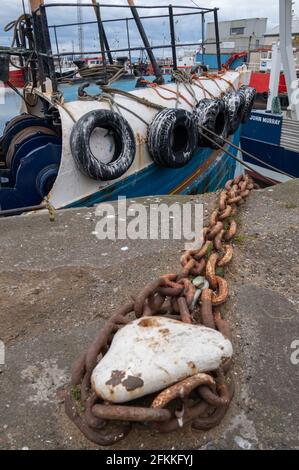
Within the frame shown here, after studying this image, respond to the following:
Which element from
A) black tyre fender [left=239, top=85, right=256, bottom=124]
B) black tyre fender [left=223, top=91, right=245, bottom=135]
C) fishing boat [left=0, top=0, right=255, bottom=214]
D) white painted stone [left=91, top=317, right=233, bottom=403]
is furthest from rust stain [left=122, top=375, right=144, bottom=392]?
black tyre fender [left=239, top=85, right=256, bottom=124]

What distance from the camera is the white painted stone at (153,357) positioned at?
1537 mm

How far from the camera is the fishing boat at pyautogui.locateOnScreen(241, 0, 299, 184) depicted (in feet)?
26.3

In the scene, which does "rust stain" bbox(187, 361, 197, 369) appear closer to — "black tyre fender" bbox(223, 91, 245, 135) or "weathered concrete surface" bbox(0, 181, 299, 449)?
"weathered concrete surface" bbox(0, 181, 299, 449)

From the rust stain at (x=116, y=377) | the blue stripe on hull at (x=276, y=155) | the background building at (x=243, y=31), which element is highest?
the background building at (x=243, y=31)

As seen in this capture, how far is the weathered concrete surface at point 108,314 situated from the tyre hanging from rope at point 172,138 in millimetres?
1662

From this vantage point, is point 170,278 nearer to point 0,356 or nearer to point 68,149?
point 0,356

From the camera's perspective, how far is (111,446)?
1.58m

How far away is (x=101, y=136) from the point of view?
4.71m

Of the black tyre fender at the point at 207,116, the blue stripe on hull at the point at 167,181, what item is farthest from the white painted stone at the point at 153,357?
the black tyre fender at the point at 207,116

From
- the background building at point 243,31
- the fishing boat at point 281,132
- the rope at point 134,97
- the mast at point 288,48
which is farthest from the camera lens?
the background building at point 243,31

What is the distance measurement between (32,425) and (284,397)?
44.1 inches

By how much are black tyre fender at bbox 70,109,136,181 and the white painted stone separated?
2.96 meters

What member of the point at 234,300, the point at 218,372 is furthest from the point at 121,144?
the point at 218,372

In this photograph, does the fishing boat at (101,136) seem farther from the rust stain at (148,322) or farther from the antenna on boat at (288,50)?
the rust stain at (148,322)
